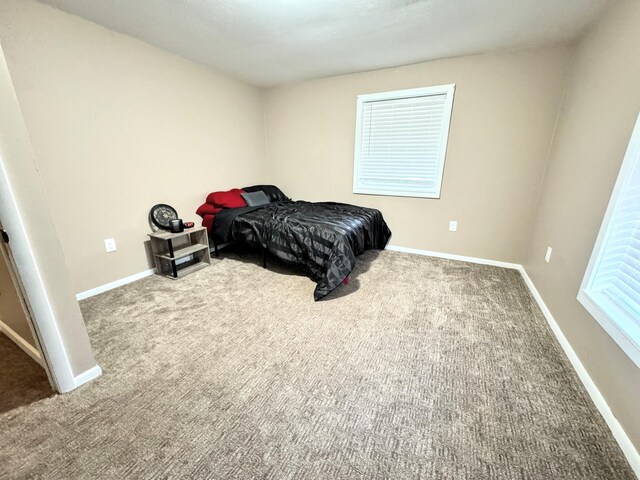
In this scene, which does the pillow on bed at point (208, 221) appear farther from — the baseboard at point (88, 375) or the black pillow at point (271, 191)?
the baseboard at point (88, 375)

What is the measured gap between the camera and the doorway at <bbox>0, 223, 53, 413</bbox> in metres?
1.24

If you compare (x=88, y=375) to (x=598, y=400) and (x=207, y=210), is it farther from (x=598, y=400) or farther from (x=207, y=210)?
(x=598, y=400)

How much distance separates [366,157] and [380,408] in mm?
3014

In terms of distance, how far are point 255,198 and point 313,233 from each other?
146 centimetres

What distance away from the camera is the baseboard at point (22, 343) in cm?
149

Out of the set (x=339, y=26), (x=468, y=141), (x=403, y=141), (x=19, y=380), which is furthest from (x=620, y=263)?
(x=19, y=380)

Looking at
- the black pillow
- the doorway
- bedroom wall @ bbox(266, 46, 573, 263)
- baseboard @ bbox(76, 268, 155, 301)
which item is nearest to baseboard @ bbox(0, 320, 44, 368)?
the doorway

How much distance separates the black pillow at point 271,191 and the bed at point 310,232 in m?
0.35

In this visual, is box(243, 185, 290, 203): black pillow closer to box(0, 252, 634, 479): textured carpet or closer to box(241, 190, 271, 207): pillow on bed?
box(241, 190, 271, 207): pillow on bed

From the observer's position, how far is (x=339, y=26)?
7.06ft

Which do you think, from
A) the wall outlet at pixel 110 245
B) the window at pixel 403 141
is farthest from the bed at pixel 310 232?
the wall outlet at pixel 110 245

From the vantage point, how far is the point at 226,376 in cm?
146

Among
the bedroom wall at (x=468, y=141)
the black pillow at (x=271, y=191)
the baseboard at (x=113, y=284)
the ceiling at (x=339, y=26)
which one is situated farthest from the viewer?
the black pillow at (x=271, y=191)

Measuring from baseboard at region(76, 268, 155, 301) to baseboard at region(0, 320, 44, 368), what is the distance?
0.44 m
